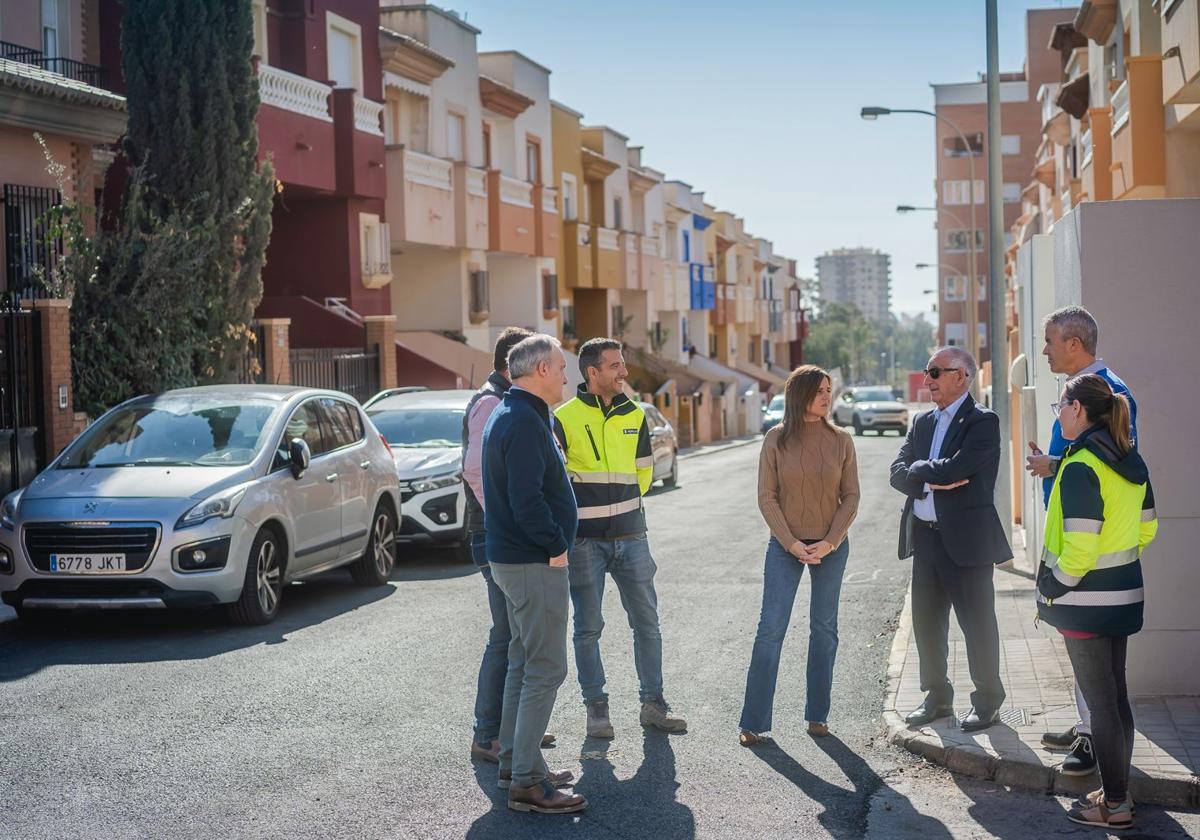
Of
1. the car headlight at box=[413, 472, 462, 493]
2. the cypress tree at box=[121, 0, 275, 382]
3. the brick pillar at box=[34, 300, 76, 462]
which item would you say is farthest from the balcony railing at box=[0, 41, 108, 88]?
the car headlight at box=[413, 472, 462, 493]

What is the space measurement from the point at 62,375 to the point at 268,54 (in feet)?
36.3

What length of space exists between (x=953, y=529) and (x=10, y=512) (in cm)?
700

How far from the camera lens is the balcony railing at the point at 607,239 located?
150ft

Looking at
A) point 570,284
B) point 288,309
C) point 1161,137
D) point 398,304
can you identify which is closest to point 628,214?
point 570,284

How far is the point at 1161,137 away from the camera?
20.2m

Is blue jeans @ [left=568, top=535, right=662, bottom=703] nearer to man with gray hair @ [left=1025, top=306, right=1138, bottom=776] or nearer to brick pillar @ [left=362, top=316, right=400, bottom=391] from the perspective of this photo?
man with gray hair @ [left=1025, top=306, right=1138, bottom=776]

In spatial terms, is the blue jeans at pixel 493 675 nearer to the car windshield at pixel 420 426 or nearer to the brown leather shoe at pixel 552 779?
the brown leather shoe at pixel 552 779

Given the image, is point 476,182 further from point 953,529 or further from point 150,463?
point 953,529

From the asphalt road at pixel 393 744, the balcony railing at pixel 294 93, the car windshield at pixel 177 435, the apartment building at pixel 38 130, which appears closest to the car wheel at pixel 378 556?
the asphalt road at pixel 393 744

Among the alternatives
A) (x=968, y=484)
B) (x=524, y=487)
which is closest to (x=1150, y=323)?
(x=968, y=484)

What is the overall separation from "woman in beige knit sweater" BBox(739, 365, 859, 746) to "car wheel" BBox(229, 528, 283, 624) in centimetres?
476

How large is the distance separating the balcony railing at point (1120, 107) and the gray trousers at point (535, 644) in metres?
16.8

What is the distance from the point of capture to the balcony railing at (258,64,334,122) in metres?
24.5

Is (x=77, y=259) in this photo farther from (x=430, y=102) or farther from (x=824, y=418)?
(x=430, y=102)
